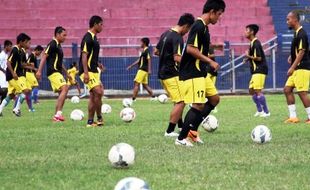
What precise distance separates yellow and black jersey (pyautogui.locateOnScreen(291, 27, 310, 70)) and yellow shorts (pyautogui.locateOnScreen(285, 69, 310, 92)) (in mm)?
111

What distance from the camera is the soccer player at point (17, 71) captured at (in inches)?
767

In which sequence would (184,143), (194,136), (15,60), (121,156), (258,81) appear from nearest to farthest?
(121,156)
(184,143)
(194,136)
(258,81)
(15,60)

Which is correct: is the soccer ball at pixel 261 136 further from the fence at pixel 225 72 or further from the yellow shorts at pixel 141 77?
the fence at pixel 225 72

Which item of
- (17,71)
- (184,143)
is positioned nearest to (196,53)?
(184,143)

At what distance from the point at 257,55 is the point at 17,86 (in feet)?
21.2

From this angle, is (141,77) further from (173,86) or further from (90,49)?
(173,86)

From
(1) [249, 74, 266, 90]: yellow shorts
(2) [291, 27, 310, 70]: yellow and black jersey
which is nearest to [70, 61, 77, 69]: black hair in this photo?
(1) [249, 74, 266, 90]: yellow shorts

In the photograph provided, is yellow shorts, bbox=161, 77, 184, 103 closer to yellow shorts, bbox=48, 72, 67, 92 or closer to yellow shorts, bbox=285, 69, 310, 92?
yellow shorts, bbox=285, 69, 310, 92

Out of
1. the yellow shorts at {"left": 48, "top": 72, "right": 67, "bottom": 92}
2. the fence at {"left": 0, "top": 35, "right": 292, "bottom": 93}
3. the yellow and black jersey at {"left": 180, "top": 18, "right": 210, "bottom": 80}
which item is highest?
the yellow and black jersey at {"left": 180, "top": 18, "right": 210, "bottom": 80}

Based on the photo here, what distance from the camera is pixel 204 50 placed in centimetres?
1122

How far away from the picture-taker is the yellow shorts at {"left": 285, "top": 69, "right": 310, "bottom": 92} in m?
15.6

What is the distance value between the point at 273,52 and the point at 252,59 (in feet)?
54.9

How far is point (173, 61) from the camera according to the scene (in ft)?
43.8

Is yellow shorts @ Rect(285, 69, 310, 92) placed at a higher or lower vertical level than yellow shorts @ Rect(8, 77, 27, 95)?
higher
